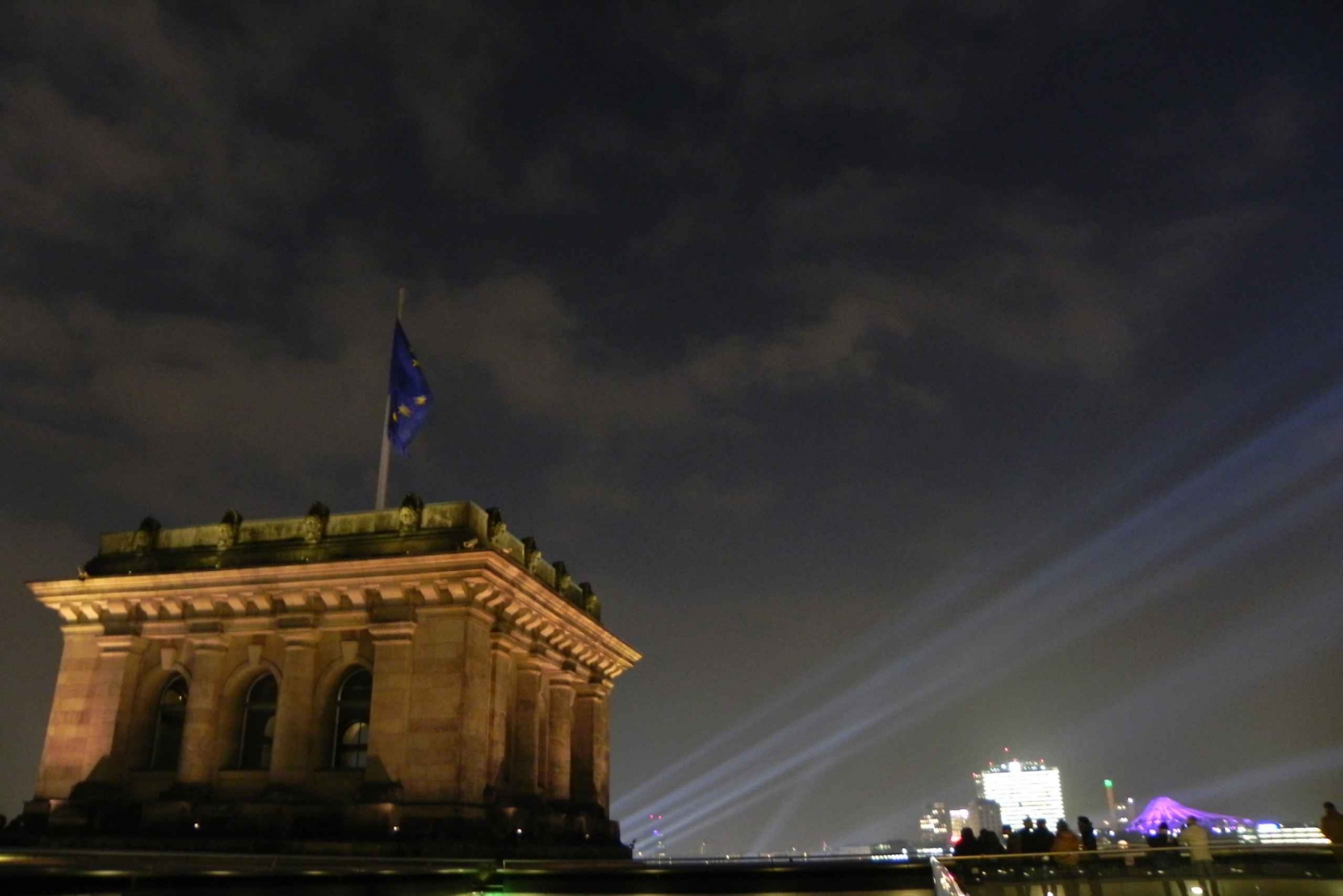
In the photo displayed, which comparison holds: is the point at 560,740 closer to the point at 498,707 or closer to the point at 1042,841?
the point at 498,707

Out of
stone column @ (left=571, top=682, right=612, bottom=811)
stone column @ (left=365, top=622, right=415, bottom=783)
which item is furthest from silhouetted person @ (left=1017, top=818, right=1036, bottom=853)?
stone column @ (left=571, top=682, right=612, bottom=811)

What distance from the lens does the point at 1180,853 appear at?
1642 cm

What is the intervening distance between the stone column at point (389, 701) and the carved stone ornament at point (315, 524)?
442cm

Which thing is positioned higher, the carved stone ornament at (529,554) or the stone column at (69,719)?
the carved stone ornament at (529,554)

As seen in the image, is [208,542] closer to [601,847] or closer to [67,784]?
[67,784]

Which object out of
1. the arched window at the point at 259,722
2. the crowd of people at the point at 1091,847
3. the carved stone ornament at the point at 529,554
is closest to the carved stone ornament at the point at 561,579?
the carved stone ornament at the point at 529,554

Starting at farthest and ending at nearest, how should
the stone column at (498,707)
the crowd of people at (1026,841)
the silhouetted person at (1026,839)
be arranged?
the stone column at (498,707) → the silhouetted person at (1026,839) → the crowd of people at (1026,841)

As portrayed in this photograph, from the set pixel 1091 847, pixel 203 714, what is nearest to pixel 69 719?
pixel 203 714

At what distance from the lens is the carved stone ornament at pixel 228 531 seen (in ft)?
123

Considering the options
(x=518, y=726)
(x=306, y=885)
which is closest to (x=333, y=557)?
(x=518, y=726)

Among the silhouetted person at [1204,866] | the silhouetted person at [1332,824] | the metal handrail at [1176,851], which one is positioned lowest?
the silhouetted person at [1204,866]

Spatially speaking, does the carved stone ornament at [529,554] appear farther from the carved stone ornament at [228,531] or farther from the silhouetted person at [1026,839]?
the silhouetted person at [1026,839]

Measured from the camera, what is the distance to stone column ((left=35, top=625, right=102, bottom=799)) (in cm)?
3616

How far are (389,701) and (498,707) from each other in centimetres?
391
